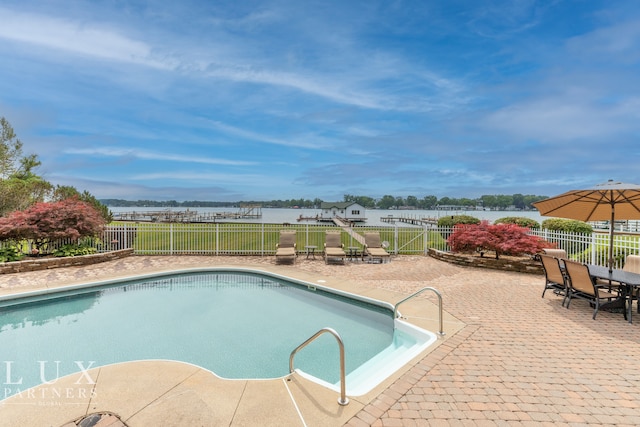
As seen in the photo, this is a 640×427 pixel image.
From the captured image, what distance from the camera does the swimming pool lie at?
4457 millimetres

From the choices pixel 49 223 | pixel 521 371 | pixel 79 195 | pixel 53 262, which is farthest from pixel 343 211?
pixel 521 371

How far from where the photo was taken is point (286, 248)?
11.6 m

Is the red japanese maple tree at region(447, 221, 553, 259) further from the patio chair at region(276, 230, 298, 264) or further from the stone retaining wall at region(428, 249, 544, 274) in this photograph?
the patio chair at region(276, 230, 298, 264)

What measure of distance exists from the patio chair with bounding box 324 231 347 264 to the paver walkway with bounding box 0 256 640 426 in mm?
4589

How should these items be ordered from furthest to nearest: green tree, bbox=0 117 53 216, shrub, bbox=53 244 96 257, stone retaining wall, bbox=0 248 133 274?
1. green tree, bbox=0 117 53 216
2. shrub, bbox=53 244 96 257
3. stone retaining wall, bbox=0 248 133 274

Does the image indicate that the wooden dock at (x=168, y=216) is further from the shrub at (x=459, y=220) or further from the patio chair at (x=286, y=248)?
the shrub at (x=459, y=220)

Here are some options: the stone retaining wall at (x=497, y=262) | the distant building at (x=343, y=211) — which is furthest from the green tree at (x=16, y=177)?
the distant building at (x=343, y=211)

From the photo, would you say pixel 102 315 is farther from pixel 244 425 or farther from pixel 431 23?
pixel 431 23

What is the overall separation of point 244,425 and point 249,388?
62 cm

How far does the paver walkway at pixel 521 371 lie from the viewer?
2.76 meters

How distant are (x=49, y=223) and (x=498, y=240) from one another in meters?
16.0

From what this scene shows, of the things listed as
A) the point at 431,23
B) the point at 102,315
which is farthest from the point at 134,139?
the point at 431,23

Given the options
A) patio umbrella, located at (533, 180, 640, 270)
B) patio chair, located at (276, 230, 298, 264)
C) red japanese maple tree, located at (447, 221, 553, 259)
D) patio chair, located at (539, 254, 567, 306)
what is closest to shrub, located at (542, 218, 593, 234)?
red japanese maple tree, located at (447, 221, 553, 259)

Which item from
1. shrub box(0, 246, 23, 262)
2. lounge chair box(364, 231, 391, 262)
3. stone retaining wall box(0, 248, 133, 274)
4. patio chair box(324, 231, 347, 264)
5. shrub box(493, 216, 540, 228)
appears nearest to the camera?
stone retaining wall box(0, 248, 133, 274)
